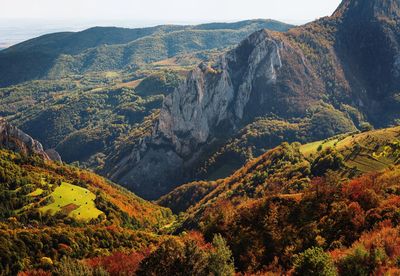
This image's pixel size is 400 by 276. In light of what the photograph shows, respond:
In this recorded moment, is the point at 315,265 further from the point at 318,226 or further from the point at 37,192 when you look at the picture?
the point at 37,192

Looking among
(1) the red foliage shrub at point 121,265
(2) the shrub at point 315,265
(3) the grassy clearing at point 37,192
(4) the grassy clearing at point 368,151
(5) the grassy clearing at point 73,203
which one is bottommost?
(5) the grassy clearing at point 73,203

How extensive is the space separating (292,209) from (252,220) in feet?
27.2

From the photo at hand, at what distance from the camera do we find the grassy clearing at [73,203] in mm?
154300

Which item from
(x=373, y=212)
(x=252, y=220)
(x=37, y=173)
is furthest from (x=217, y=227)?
(x=37, y=173)

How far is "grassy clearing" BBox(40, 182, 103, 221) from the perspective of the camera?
15430 cm

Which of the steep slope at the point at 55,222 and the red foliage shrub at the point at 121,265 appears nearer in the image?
the red foliage shrub at the point at 121,265

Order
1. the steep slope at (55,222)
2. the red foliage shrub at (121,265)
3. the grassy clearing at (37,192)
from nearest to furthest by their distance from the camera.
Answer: the red foliage shrub at (121,265) → the steep slope at (55,222) → the grassy clearing at (37,192)

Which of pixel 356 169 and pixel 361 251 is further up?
pixel 361 251

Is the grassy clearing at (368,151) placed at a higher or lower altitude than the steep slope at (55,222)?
higher

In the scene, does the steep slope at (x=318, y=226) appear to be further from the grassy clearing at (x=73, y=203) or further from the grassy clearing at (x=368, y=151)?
the grassy clearing at (x=73, y=203)

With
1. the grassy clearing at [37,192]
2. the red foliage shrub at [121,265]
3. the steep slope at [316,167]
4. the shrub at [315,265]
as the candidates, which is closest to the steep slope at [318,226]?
the shrub at [315,265]

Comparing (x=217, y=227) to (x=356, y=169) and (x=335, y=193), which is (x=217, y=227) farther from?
(x=356, y=169)

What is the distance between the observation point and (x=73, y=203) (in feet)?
532

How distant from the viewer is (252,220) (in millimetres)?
85000
